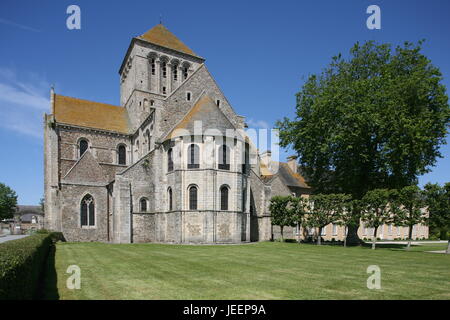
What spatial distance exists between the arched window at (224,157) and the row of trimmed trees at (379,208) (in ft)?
25.4

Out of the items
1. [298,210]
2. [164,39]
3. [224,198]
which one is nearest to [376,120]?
[298,210]

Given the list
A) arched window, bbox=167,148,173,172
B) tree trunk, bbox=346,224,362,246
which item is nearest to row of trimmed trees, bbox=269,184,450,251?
tree trunk, bbox=346,224,362,246

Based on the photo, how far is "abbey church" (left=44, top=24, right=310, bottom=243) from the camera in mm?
24969

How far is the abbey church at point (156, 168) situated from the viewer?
81.9 feet

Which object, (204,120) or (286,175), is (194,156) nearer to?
(204,120)

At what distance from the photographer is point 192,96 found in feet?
97.1

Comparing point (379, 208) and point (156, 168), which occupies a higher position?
point (156, 168)

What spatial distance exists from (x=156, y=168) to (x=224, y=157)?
22.8ft

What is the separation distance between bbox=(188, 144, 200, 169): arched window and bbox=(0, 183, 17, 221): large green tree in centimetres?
6669

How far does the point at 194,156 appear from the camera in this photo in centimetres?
2520

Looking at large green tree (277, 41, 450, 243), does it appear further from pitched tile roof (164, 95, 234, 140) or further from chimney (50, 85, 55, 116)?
chimney (50, 85, 55, 116)
